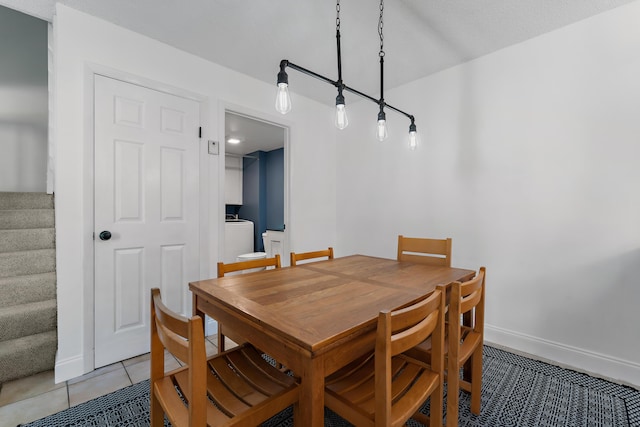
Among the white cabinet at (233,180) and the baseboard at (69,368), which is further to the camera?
the white cabinet at (233,180)

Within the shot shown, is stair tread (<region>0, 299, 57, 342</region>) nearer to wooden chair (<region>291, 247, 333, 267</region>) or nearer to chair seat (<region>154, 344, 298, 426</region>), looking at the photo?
chair seat (<region>154, 344, 298, 426</region>)

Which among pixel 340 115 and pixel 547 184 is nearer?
pixel 340 115

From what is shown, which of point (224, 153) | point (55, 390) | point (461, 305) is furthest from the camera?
point (224, 153)

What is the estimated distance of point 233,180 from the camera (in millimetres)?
5777

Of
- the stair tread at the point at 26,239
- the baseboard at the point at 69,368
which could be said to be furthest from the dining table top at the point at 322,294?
the stair tread at the point at 26,239

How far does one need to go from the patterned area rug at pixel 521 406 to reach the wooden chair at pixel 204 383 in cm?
54

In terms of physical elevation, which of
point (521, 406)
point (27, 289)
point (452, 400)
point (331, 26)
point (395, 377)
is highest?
point (331, 26)

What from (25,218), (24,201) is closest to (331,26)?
(25,218)

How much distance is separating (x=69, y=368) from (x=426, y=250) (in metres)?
2.58

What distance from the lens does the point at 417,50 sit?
2.39m

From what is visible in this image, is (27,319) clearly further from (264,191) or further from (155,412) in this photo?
(264,191)

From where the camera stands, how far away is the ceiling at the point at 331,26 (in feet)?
6.15

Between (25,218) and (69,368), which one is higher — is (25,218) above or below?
above

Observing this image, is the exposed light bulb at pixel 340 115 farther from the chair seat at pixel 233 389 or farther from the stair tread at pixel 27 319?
the stair tread at pixel 27 319
